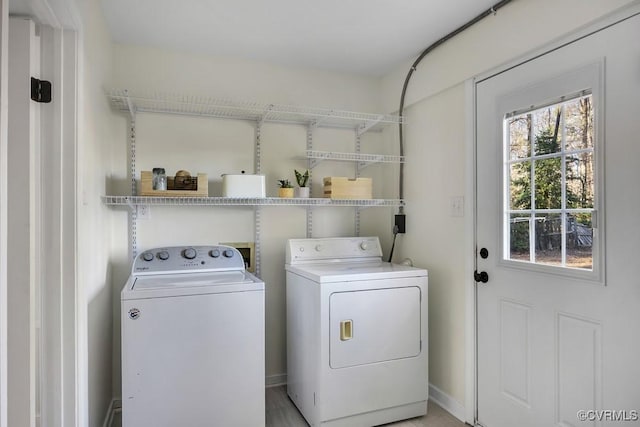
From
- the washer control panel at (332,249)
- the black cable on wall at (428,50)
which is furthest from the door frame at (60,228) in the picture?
the black cable on wall at (428,50)

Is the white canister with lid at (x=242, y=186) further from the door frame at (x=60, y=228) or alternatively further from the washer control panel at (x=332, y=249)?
the door frame at (x=60, y=228)

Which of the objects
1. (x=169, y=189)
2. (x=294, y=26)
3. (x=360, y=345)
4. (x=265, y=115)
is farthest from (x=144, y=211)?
(x=360, y=345)

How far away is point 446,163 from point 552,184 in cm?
70

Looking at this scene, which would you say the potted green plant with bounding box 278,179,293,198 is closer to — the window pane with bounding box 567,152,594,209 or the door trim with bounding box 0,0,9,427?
the window pane with bounding box 567,152,594,209

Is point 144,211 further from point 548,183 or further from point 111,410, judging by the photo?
point 548,183

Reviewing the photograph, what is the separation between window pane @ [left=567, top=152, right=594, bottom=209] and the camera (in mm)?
1584

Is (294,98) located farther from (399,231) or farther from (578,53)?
(578,53)

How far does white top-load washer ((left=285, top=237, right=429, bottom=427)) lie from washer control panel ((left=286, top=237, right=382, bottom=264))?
17 cm

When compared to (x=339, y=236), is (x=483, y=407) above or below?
below

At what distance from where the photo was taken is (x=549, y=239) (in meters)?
1.76

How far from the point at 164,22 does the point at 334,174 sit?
1.46m

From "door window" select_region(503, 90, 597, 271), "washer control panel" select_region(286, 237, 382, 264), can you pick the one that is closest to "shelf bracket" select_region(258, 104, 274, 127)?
"washer control panel" select_region(286, 237, 382, 264)

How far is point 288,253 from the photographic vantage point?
8.50ft

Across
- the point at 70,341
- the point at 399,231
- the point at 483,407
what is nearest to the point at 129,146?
the point at 70,341
